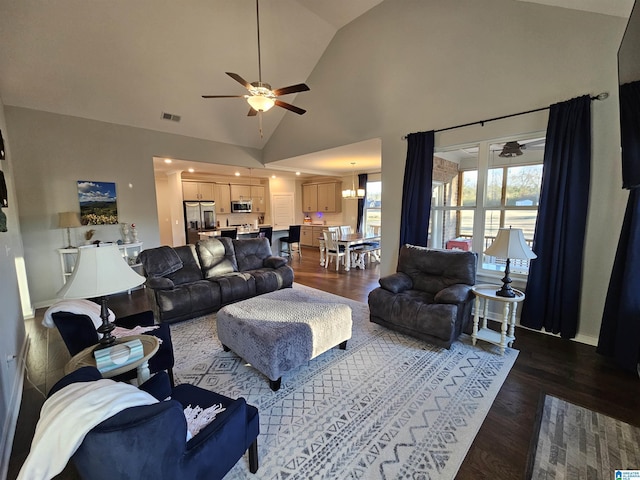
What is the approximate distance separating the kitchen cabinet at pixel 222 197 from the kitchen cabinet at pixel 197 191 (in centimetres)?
13

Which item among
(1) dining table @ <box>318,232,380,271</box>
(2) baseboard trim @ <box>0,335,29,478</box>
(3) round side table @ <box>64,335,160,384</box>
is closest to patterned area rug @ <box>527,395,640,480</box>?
(3) round side table @ <box>64,335,160,384</box>

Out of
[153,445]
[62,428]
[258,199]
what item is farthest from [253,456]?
[258,199]

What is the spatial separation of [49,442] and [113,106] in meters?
5.23

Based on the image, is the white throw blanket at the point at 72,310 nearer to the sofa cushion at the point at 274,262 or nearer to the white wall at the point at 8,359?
the white wall at the point at 8,359

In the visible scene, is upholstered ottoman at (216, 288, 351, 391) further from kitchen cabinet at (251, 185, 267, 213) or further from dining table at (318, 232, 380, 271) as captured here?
kitchen cabinet at (251, 185, 267, 213)

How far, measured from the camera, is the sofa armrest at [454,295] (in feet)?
9.20

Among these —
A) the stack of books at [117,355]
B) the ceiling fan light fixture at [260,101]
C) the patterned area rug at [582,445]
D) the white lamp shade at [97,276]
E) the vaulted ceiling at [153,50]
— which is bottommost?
the patterned area rug at [582,445]

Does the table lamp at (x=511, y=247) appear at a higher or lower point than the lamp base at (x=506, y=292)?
higher

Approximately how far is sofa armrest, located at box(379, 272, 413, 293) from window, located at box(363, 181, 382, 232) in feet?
15.8

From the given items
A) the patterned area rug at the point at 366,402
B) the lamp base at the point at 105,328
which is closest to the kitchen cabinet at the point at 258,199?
the patterned area rug at the point at 366,402

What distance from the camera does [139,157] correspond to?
16.4ft

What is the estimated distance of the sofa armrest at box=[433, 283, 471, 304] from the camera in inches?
Result: 110

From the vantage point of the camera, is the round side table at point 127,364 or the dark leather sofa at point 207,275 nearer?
the round side table at point 127,364

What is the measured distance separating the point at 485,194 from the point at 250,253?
144 inches
